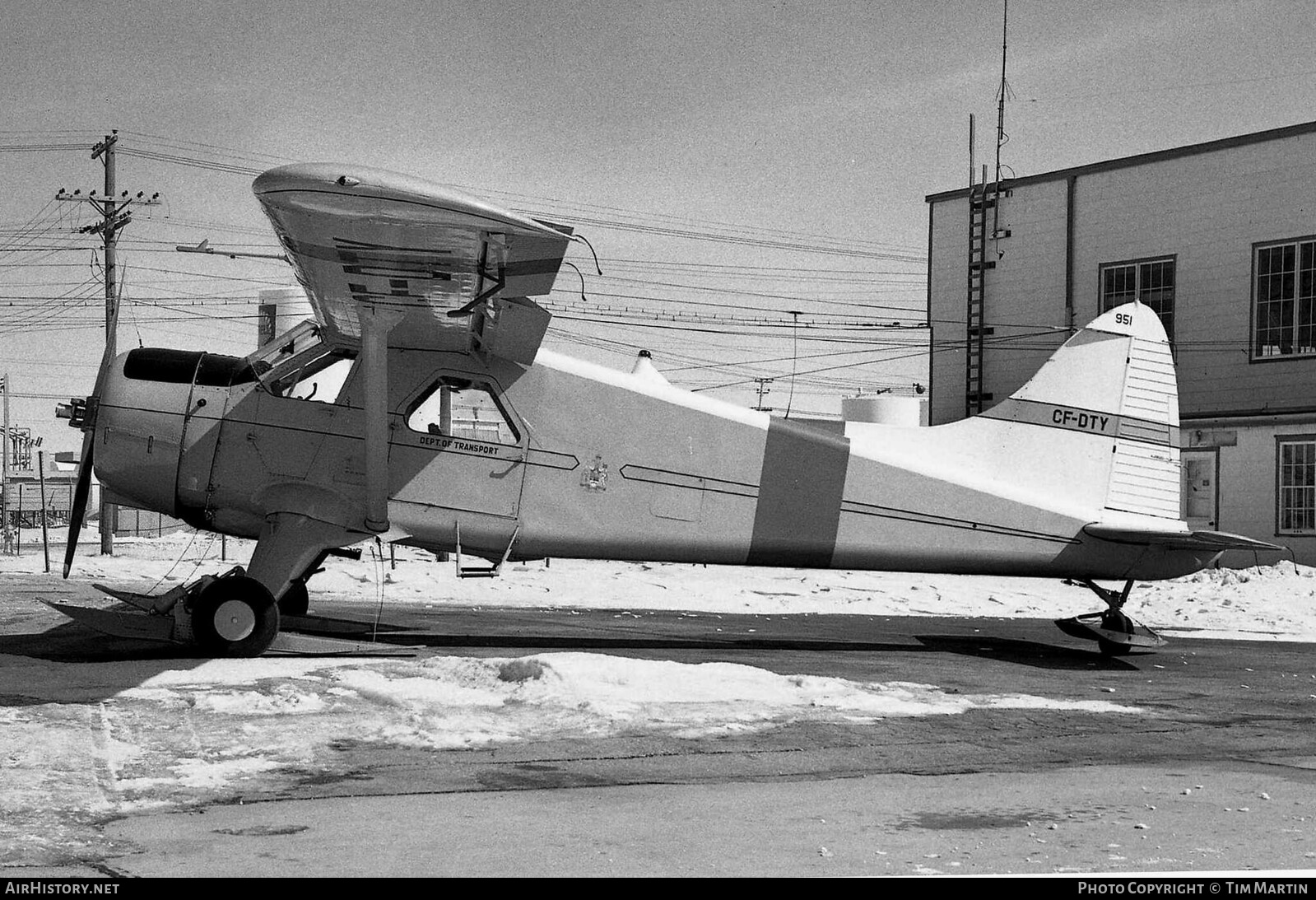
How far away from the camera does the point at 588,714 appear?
7191mm

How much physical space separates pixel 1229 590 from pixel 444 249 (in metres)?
15.6

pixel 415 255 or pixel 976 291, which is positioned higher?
pixel 976 291

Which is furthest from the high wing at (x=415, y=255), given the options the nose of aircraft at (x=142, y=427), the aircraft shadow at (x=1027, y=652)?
the aircraft shadow at (x=1027, y=652)

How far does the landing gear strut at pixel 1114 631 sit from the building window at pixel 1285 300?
20217mm

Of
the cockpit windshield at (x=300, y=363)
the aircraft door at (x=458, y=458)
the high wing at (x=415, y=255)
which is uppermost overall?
the high wing at (x=415, y=255)

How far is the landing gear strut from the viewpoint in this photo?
433 inches

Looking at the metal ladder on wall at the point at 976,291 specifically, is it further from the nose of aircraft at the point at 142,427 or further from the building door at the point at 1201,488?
the nose of aircraft at the point at 142,427

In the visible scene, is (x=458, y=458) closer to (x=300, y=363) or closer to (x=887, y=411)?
(x=300, y=363)

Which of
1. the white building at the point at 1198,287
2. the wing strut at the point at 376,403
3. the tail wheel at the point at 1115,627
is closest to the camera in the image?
the wing strut at the point at 376,403

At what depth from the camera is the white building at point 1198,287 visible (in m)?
27.6

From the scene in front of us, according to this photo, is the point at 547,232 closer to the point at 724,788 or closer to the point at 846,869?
the point at 724,788

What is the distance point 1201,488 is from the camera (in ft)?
93.4

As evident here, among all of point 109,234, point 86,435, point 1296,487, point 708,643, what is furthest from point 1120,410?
point 109,234

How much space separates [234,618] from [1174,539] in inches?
309
